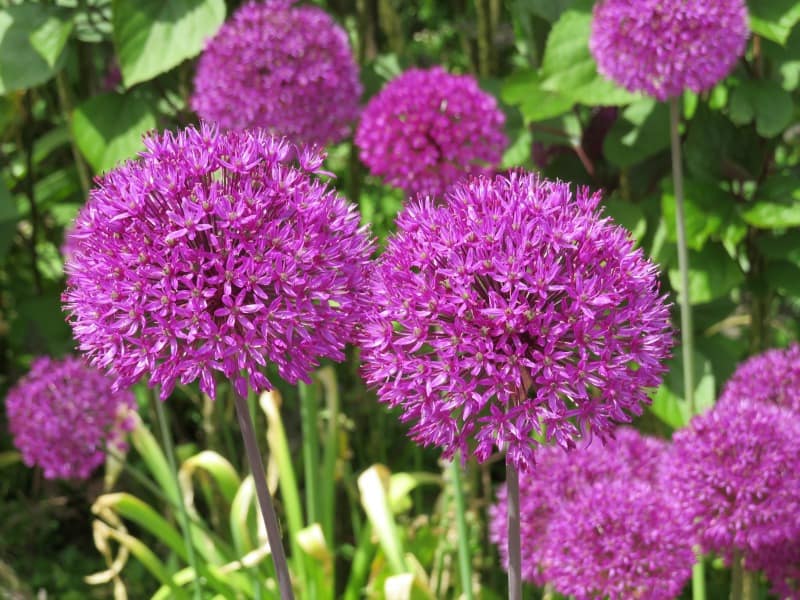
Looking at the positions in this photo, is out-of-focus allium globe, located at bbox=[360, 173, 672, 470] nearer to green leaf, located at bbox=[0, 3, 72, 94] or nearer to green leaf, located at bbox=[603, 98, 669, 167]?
green leaf, located at bbox=[603, 98, 669, 167]

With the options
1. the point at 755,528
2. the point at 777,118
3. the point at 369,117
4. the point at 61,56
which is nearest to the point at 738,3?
the point at 777,118

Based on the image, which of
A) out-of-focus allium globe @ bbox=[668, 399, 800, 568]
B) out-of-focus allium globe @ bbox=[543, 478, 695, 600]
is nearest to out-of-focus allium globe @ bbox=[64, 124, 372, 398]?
out-of-focus allium globe @ bbox=[543, 478, 695, 600]

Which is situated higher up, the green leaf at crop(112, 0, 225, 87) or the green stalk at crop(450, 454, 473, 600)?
the green leaf at crop(112, 0, 225, 87)

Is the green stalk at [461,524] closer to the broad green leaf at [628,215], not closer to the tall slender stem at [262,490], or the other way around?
the tall slender stem at [262,490]

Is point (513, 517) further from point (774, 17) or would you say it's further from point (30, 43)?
point (30, 43)

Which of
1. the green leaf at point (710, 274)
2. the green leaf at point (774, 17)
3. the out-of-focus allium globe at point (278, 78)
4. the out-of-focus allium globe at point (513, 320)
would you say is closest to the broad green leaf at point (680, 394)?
the green leaf at point (710, 274)

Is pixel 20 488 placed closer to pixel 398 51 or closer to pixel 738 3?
pixel 398 51
